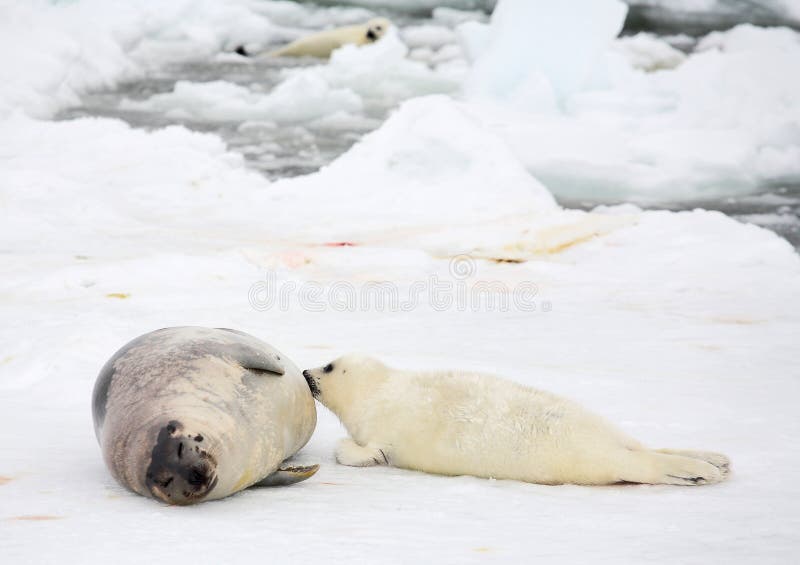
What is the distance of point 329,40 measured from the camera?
1570 centimetres

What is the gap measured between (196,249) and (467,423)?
344cm

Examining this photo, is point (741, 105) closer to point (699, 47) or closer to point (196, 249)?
point (699, 47)

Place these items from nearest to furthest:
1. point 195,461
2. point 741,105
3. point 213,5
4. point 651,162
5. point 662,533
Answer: point 662,533 < point 195,461 < point 651,162 < point 741,105 < point 213,5

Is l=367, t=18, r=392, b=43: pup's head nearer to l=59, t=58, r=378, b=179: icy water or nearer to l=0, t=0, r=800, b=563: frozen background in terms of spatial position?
l=0, t=0, r=800, b=563: frozen background

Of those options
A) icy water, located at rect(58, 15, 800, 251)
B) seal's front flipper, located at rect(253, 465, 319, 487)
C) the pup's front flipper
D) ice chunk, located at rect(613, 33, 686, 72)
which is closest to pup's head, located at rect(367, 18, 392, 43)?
icy water, located at rect(58, 15, 800, 251)

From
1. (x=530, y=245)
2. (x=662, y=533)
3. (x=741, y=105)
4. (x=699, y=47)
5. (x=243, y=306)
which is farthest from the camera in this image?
(x=699, y=47)

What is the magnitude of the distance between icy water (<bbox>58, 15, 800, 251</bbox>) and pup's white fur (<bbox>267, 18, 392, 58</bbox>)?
31 centimetres

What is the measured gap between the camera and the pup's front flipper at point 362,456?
8.30ft

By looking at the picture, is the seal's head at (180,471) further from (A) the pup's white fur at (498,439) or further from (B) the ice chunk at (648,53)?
(B) the ice chunk at (648,53)

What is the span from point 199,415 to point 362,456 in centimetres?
50

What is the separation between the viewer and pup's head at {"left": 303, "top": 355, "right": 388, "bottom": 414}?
2.81 meters

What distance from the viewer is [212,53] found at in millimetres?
16016

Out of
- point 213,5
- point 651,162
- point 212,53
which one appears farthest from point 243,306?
point 213,5

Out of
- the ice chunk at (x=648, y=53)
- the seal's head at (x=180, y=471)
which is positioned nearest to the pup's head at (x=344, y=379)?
the seal's head at (x=180, y=471)
